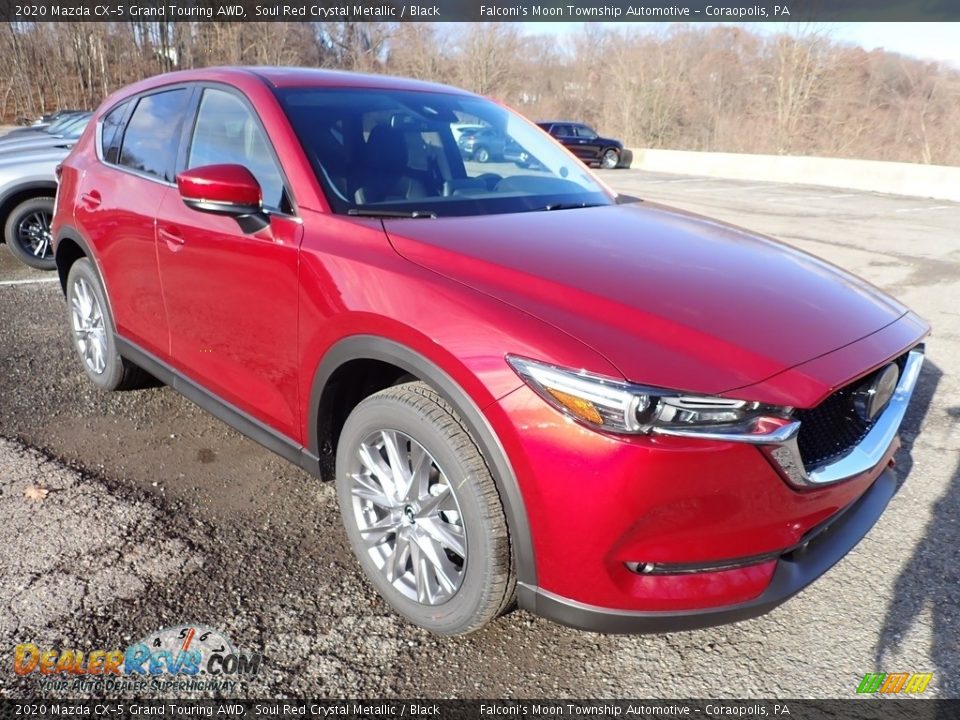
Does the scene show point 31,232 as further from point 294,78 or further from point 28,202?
point 294,78

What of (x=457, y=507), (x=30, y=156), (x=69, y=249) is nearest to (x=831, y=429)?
(x=457, y=507)

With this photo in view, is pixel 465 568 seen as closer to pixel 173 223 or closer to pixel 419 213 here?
pixel 419 213

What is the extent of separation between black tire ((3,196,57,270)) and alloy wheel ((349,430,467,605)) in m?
5.98

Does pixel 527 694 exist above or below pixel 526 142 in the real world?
below

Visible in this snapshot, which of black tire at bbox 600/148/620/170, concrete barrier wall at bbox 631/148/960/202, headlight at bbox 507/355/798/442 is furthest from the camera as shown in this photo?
black tire at bbox 600/148/620/170

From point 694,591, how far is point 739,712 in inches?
18.9

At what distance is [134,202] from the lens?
343 cm

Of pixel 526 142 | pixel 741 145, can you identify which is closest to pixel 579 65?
pixel 741 145

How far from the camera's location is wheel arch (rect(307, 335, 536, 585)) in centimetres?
192

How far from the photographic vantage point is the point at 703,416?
179cm

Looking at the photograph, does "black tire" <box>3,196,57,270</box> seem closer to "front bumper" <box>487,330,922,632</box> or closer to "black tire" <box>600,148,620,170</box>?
"front bumper" <box>487,330,922,632</box>

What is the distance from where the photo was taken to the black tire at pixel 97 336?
12.9 feet

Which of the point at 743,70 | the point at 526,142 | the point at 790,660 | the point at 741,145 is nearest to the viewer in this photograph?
the point at 790,660

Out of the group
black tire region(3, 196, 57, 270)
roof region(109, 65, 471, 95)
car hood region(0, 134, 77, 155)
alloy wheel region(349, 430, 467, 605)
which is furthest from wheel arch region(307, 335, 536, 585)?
car hood region(0, 134, 77, 155)
